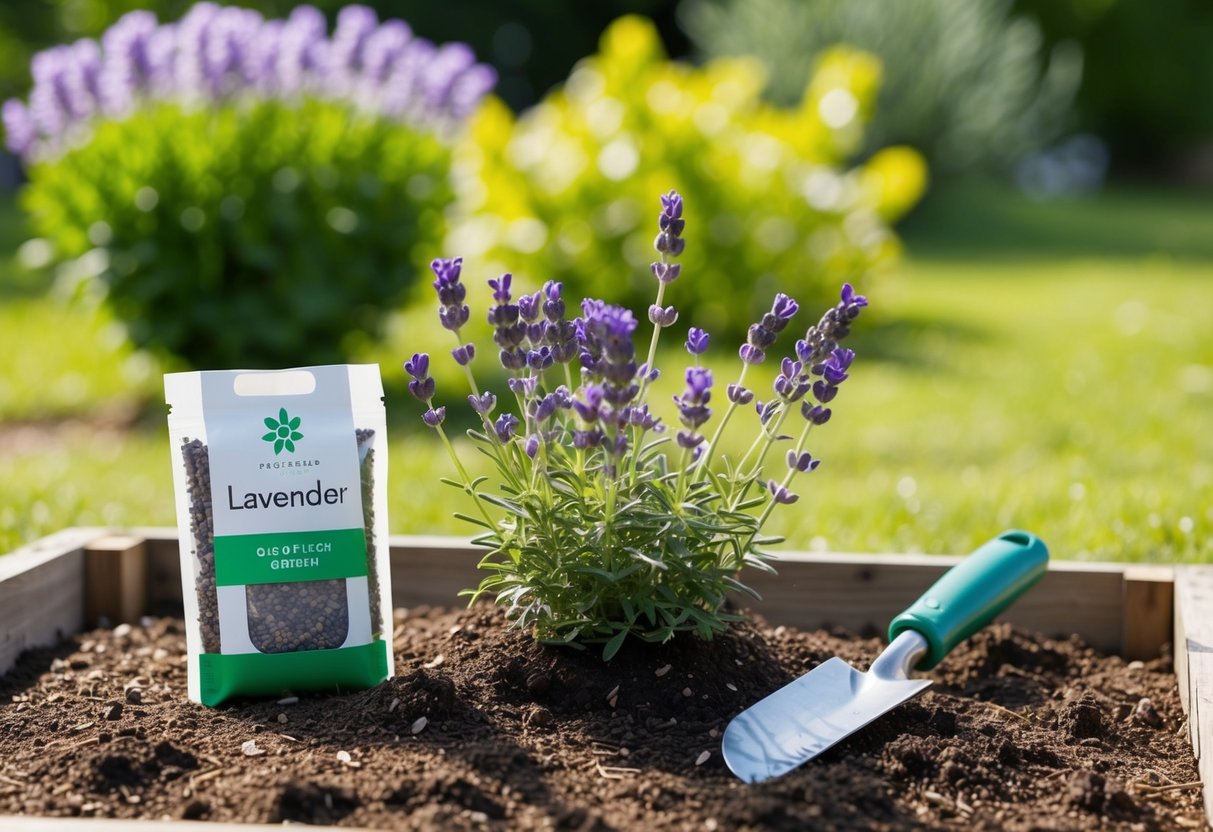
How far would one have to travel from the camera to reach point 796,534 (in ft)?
9.91

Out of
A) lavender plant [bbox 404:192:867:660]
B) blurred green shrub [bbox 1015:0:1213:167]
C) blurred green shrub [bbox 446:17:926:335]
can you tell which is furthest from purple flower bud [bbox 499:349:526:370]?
blurred green shrub [bbox 1015:0:1213:167]

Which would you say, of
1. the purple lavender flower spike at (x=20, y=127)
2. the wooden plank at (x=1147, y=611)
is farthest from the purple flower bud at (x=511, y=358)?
the purple lavender flower spike at (x=20, y=127)

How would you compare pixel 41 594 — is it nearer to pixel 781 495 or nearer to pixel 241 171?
pixel 781 495

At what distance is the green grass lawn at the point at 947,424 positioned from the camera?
9.98 feet

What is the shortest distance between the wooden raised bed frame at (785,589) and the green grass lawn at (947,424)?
1.54 ft

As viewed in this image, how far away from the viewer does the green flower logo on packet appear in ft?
6.07

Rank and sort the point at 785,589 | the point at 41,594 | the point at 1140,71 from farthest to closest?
the point at 1140,71 < the point at 785,589 < the point at 41,594

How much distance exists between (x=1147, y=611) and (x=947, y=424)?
2.36 meters

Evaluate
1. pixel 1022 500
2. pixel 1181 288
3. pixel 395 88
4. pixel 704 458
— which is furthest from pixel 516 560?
pixel 1181 288

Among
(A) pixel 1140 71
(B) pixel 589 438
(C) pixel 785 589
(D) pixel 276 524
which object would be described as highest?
(A) pixel 1140 71

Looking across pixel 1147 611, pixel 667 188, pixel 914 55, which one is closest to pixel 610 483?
pixel 1147 611

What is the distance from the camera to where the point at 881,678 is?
1.84m

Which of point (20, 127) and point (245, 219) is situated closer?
point (20, 127)

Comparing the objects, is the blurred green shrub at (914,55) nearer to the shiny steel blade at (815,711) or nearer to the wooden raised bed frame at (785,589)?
the wooden raised bed frame at (785,589)
